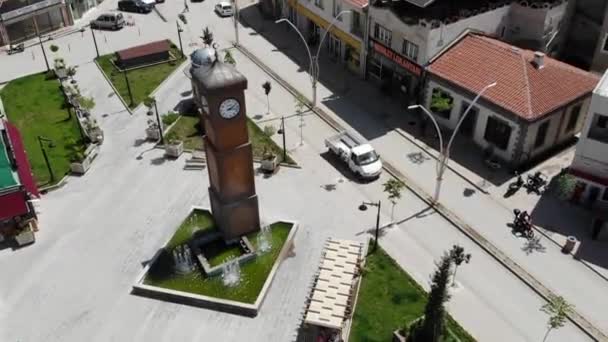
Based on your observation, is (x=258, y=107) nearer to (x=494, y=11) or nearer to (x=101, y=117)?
(x=101, y=117)

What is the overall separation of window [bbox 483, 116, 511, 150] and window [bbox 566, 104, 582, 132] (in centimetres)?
540

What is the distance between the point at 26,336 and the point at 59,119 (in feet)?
77.0

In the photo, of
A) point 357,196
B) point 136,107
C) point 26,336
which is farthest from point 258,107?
point 26,336

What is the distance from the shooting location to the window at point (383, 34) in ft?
167

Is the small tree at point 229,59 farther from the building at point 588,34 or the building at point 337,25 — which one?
the building at point 588,34

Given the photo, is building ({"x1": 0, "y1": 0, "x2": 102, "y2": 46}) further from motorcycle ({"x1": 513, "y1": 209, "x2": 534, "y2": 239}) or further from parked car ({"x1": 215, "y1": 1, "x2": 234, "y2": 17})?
motorcycle ({"x1": 513, "y1": 209, "x2": 534, "y2": 239})

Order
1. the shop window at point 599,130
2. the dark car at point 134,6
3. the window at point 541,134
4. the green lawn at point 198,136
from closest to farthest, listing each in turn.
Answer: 1. the shop window at point 599,130
2. the window at point 541,134
3. the green lawn at point 198,136
4. the dark car at point 134,6

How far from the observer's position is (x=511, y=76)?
1740 inches

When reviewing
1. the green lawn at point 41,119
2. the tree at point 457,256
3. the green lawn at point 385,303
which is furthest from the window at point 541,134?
the green lawn at point 41,119

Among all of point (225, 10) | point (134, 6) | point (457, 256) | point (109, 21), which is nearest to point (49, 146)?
point (109, 21)

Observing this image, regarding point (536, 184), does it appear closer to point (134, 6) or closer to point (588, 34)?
point (588, 34)

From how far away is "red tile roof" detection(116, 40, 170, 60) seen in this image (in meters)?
59.0

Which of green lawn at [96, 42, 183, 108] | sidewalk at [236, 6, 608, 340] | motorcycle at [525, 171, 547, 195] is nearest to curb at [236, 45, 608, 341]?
sidewalk at [236, 6, 608, 340]

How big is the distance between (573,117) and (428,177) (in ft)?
40.3
